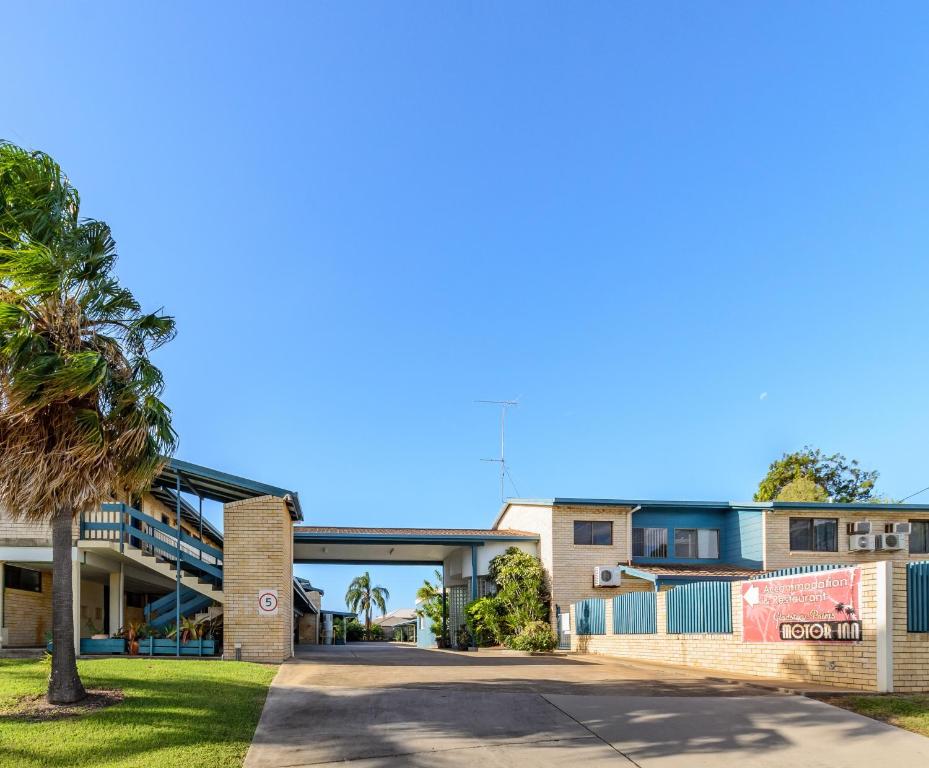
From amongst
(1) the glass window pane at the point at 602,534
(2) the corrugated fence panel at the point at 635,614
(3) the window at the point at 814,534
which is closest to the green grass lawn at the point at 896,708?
(2) the corrugated fence panel at the point at 635,614

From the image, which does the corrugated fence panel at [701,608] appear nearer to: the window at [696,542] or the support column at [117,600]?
the window at [696,542]

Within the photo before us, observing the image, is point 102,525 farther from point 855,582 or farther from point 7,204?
point 855,582

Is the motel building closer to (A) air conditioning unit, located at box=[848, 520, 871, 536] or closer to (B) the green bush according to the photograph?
(A) air conditioning unit, located at box=[848, 520, 871, 536]

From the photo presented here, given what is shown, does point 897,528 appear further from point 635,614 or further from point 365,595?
point 365,595

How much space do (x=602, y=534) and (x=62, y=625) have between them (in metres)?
21.8

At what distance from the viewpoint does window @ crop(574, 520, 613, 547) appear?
30.4m

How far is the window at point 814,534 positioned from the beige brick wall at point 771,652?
11169mm

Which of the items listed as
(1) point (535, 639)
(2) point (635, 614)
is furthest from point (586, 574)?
(2) point (635, 614)

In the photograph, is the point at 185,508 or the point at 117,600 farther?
the point at 185,508

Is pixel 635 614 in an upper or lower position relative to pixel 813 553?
lower

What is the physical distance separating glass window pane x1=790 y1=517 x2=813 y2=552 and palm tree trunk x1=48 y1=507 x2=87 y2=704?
85.1 ft

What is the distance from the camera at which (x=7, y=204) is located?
11.5 meters

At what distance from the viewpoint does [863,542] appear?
29.9m

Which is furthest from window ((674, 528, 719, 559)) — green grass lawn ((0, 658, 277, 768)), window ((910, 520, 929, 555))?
green grass lawn ((0, 658, 277, 768))
